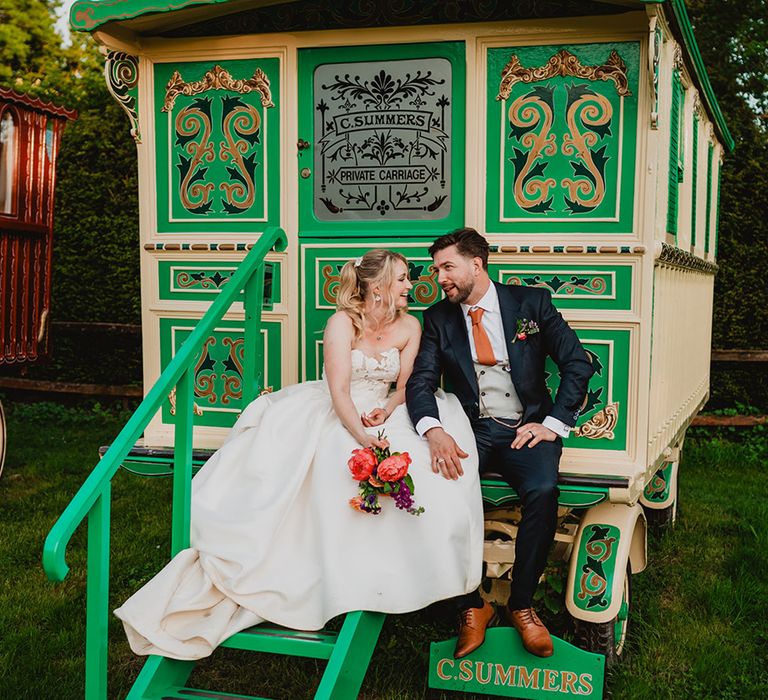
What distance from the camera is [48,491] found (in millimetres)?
6910

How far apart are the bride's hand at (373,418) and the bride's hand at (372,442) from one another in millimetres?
169

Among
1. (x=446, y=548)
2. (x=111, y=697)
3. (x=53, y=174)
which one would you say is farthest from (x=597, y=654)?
(x=53, y=174)

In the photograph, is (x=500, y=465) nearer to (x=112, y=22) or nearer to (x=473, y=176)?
(x=473, y=176)

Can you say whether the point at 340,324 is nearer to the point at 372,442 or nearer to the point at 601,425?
the point at 372,442

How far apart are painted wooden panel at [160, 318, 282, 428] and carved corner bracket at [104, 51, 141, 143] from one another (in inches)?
38.3

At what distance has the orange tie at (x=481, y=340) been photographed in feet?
13.3

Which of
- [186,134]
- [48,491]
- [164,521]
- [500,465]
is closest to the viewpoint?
[500,465]

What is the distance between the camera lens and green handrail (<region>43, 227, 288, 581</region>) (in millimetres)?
2691

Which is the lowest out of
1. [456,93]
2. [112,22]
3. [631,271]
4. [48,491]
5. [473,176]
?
[48,491]

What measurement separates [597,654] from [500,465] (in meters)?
0.85

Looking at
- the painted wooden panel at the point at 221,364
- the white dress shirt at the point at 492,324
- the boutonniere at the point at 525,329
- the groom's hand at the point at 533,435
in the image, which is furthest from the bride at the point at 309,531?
the painted wooden panel at the point at 221,364

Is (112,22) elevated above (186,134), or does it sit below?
above

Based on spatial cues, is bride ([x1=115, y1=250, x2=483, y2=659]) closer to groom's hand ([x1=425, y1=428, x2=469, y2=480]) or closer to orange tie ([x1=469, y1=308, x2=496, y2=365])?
groom's hand ([x1=425, y1=428, x2=469, y2=480])

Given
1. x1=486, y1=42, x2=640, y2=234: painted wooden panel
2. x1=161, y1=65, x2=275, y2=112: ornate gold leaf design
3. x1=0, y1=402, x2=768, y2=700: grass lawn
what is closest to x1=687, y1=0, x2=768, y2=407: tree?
x1=0, y1=402, x2=768, y2=700: grass lawn
